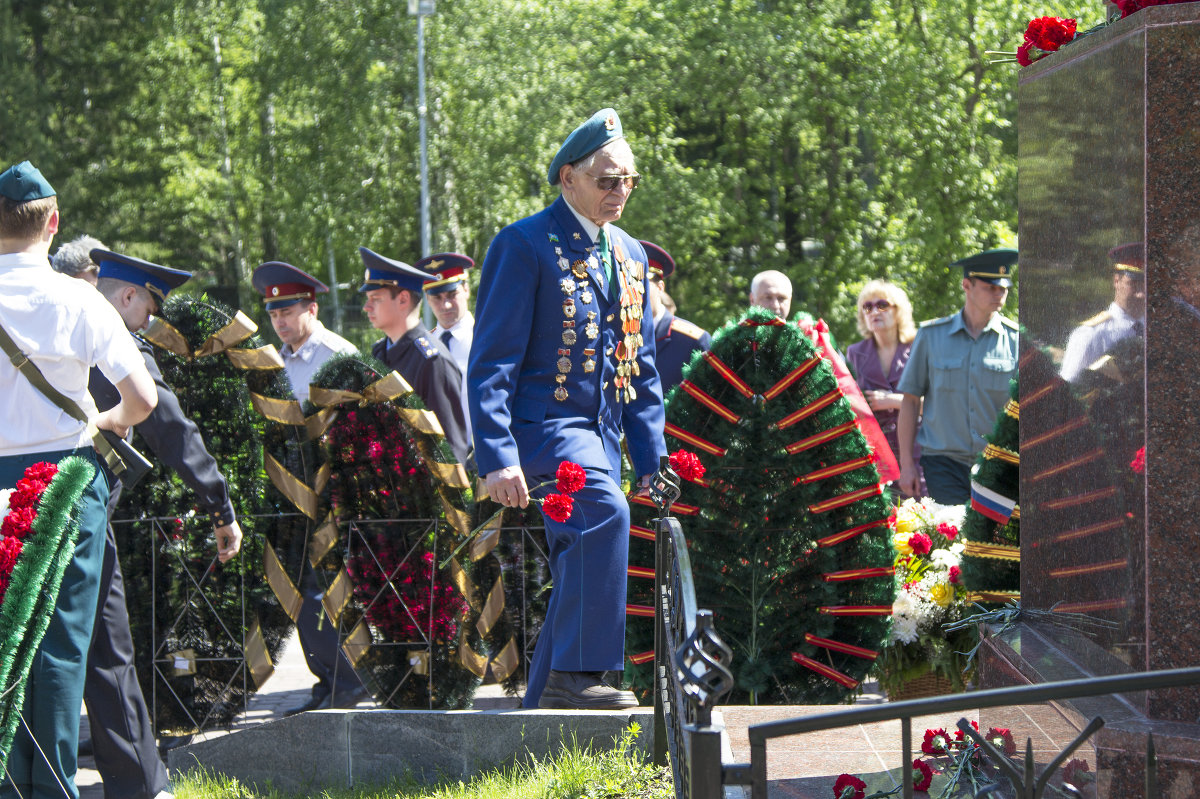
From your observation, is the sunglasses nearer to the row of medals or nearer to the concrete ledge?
the row of medals

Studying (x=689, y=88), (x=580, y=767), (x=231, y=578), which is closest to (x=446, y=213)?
(x=689, y=88)

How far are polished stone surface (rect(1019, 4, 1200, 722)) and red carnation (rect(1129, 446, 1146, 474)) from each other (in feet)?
0.05

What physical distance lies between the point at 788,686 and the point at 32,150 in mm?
28544

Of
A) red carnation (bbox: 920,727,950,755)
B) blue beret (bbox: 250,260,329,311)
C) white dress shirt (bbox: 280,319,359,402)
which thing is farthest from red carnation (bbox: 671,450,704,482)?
blue beret (bbox: 250,260,329,311)

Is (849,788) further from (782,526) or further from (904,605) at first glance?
(904,605)

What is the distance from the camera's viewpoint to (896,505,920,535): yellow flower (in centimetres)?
616

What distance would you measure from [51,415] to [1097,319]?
2863 mm

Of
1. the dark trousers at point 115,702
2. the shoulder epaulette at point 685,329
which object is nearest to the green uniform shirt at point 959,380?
the shoulder epaulette at point 685,329

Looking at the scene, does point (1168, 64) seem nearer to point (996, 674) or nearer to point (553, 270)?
point (996, 674)

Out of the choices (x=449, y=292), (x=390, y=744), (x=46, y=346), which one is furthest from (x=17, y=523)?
(x=449, y=292)

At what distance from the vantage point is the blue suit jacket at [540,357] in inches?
171

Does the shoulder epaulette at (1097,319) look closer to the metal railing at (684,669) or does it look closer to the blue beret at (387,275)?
the metal railing at (684,669)

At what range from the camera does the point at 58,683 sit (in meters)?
3.89

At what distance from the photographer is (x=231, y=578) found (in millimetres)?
5945
